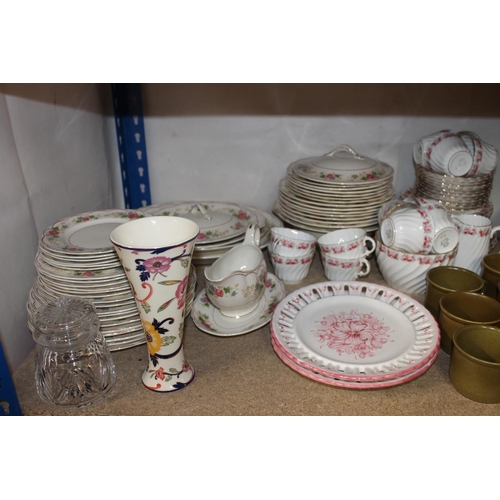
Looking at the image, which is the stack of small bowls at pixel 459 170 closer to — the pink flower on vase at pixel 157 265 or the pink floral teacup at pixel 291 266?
the pink floral teacup at pixel 291 266

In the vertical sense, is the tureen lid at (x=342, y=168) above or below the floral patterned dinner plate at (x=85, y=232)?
above

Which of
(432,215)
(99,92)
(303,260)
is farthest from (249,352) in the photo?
(99,92)

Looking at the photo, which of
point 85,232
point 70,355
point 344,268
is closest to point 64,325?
point 70,355

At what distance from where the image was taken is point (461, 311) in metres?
0.78

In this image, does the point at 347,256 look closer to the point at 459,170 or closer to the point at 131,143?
the point at 459,170

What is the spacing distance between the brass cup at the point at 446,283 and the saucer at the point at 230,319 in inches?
10.1

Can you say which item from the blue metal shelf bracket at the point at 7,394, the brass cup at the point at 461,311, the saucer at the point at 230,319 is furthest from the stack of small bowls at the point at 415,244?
the blue metal shelf bracket at the point at 7,394

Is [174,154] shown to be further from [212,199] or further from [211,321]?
[211,321]

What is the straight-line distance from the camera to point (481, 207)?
999mm

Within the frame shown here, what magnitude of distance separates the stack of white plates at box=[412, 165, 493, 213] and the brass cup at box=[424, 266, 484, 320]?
187 mm

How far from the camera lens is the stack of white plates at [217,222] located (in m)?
0.96

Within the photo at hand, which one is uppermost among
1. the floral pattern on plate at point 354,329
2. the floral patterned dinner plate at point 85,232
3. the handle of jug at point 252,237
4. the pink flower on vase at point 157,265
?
the pink flower on vase at point 157,265

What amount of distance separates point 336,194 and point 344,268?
0.16m

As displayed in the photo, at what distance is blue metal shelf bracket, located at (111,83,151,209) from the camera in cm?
111
